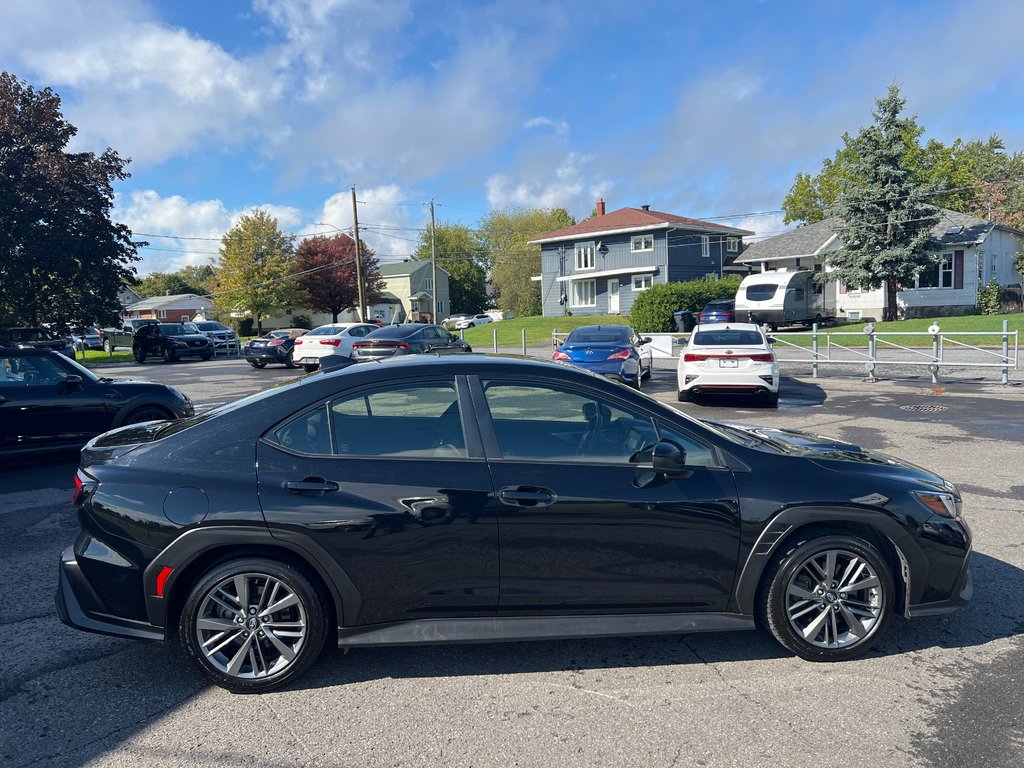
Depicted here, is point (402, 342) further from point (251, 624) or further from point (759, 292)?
point (759, 292)

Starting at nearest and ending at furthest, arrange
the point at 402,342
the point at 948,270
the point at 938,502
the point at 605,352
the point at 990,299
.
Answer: the point at 938,502
the point at 605,352
the point at 402,342
the point at 990,299
the point at 948,270

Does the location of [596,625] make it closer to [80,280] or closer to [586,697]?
[586,697]

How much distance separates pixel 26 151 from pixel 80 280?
86.7 inches

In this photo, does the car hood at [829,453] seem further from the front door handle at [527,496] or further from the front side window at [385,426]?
the front side window at [385,426]

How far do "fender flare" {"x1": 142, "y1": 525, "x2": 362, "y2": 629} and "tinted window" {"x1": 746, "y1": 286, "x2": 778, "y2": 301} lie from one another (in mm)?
32230

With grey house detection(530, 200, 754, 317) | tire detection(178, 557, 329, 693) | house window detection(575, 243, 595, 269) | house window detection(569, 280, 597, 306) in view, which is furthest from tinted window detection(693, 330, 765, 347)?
house window detection(575, 243, 595, 269)

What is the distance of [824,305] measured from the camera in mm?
39250

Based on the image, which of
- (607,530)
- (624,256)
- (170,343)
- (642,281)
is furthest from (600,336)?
(624,256)

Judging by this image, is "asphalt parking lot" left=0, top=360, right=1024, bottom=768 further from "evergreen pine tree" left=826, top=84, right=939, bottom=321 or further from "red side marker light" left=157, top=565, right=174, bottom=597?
"evergreen pine tree" left=826, top=84, right=939, bottom=321

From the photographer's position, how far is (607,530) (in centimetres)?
367

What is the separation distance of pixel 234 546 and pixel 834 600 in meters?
3.04

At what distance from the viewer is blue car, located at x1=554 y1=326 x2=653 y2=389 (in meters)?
14.9

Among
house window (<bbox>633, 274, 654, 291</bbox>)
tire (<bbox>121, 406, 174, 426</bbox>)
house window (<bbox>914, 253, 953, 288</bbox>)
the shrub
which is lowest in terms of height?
tire (<bbox>121, 406, 174, 426</bbox>)

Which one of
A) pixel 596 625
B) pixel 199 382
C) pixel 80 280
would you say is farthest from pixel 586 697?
pixel 199 382
